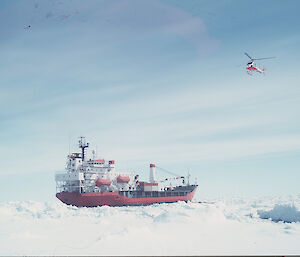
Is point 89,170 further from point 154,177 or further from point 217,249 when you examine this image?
point 217,249

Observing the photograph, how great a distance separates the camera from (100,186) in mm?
58938

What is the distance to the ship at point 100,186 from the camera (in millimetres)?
57125

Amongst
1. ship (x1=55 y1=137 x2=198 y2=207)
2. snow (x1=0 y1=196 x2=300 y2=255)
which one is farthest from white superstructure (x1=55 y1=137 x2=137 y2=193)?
snow (x1=0 y1=196 x2=300 y2=255)

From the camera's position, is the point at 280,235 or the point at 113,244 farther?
the point at 280,235

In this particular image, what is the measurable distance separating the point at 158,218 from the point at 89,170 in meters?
38.5

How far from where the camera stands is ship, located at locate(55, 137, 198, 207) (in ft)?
187

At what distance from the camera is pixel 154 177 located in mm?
71750

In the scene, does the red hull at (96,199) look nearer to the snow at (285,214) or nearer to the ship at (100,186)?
the ship at (100,186)

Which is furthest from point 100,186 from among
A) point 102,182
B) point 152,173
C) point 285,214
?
point 285,214

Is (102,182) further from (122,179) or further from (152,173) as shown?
(152,173)

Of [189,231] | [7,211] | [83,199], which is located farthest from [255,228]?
[83,199]

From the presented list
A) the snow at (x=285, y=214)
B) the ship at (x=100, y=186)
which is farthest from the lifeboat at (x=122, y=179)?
the snow at (x=285, y=214)

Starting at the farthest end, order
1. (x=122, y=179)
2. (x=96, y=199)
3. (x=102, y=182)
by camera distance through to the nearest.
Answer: (x=122, y=179)
(x=102, y=182)
(x=96, y=199)

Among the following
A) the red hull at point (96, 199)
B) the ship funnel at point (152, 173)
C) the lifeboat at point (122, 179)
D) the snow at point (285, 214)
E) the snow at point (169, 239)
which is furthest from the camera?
the ship funnel at point (152, 173)
